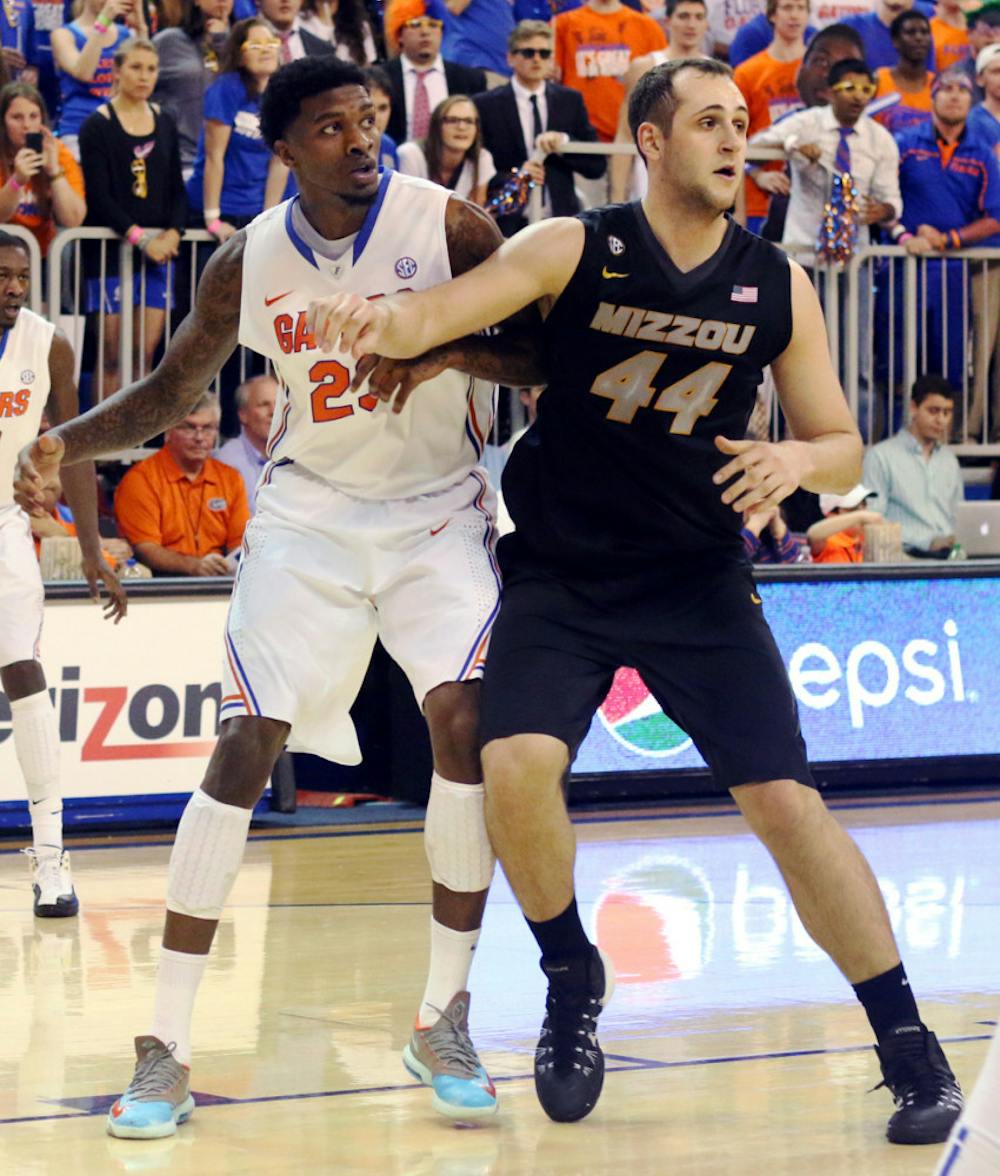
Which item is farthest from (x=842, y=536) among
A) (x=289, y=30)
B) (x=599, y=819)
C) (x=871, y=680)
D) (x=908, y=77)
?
(x=289, y=30)

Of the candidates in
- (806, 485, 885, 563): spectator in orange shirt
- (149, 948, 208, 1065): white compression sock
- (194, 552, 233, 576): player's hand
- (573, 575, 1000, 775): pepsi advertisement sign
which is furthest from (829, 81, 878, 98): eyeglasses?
(149, 948, 208, 1065): white compression sock

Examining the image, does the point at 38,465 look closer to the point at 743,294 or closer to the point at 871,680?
the point at 743,294

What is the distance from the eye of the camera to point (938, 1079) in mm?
4133

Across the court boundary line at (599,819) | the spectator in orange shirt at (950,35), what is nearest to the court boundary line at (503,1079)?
the court boundary line at (599,819)

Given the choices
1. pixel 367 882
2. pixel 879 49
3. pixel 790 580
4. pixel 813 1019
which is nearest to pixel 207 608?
pixel 367 882

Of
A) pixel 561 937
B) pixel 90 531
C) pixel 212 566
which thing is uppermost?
pixel 90 531

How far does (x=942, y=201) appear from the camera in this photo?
40.7 feet

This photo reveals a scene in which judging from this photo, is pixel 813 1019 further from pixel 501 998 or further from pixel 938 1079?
pixel 938 1079

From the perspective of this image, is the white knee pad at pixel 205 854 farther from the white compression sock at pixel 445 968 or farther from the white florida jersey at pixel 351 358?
the white florida jersey at pixel 351 358

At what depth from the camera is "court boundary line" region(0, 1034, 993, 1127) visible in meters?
4.34

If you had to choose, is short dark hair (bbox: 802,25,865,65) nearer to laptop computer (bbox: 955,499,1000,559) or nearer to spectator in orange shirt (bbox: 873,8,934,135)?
spectator in orange shirt (bbox: 873,8,934,135)

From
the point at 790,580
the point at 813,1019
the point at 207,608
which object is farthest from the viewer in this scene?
the point at 790,580

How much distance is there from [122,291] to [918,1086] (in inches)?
297

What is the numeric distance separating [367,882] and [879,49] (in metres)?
8.00
